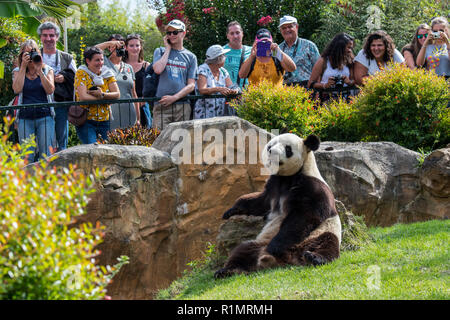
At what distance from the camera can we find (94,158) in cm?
700

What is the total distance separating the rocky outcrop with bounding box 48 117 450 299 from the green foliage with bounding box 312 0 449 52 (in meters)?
5.74

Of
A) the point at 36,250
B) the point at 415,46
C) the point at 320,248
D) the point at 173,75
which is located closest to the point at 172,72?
the point at 173,75

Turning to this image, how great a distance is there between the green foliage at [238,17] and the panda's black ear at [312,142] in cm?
770

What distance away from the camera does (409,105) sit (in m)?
8.45

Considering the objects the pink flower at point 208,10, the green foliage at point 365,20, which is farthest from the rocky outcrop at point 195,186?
the pink flower at point 208,10

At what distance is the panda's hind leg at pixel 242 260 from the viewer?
5605mm

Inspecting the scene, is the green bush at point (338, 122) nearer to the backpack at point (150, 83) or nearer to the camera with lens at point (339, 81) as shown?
the camera with lens at point (339, 81)

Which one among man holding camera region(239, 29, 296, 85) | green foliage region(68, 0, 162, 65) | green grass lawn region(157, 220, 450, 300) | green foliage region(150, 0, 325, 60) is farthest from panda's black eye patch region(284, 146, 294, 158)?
green foliage region(68, 0, 162, 65)

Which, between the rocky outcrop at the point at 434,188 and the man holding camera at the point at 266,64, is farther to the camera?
the man holding camera at the point at 266,64
